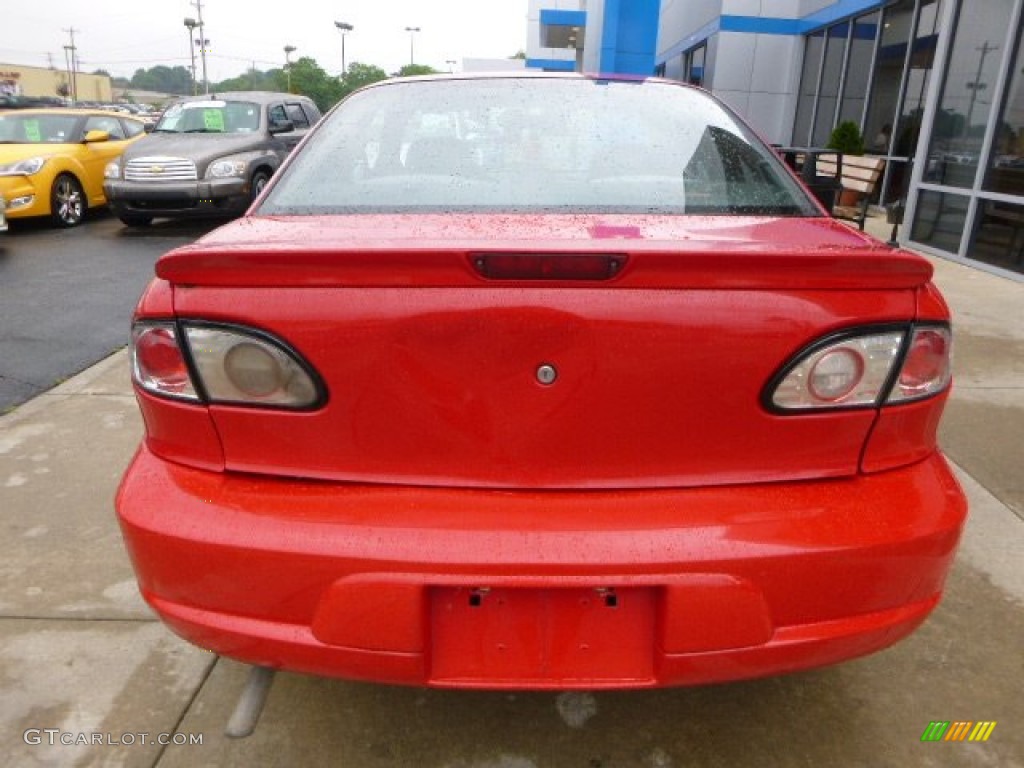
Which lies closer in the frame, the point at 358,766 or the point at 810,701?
the point at 358,766

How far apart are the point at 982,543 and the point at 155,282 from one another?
2.67 meters

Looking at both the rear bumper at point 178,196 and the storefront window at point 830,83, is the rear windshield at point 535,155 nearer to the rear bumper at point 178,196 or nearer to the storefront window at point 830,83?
the rear bumper at point 178,196

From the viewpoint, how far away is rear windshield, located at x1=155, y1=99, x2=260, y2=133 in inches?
393

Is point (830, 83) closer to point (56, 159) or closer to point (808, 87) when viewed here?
point (808, 87)

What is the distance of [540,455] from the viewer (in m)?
1.44

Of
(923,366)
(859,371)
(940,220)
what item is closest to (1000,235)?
(940,220)

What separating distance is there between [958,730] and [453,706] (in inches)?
47.8

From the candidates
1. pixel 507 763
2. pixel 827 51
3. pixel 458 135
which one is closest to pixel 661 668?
pixel 507 763

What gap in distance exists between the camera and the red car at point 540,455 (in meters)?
1.39

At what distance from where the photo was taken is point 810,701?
78.7 inches

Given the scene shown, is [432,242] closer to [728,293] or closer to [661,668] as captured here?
[728,293]

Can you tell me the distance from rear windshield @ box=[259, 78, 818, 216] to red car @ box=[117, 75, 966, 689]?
1.41ft
